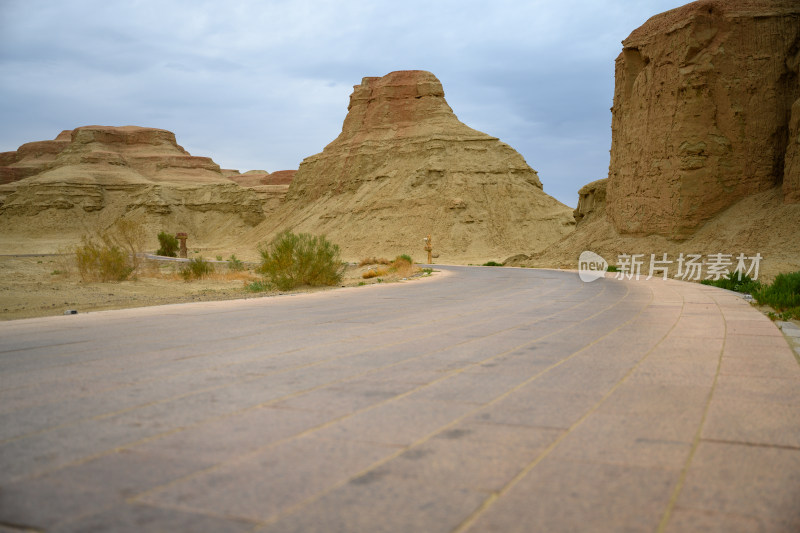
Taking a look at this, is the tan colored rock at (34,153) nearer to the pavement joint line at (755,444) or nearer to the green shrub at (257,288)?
the green shrub at (257,288)

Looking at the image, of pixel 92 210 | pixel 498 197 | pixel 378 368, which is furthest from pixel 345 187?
pixel 378 368

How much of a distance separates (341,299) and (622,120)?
30.4 m

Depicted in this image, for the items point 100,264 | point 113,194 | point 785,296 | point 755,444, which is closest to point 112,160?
point 113,194

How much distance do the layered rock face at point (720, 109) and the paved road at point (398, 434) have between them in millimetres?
28325

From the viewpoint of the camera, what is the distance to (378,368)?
17.9 ft

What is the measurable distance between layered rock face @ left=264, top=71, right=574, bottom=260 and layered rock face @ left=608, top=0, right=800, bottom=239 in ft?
94.3

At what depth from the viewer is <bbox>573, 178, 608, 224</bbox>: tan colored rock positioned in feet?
147

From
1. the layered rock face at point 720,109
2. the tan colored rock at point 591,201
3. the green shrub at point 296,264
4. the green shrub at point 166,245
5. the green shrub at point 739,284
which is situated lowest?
the green shrub at point 166,245

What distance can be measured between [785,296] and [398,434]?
10648 mm

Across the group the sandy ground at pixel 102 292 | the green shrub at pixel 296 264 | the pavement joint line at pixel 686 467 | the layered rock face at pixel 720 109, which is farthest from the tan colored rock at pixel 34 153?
the pavement joint line at pixel 686 467

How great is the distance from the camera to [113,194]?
303 feet

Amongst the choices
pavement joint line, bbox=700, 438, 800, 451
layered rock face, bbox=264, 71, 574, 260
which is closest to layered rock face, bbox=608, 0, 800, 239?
layered rock face, bbox=264, 71, 574, 260

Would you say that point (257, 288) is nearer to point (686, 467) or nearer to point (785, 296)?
point (785, 296)

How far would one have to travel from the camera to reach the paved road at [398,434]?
2.48m
